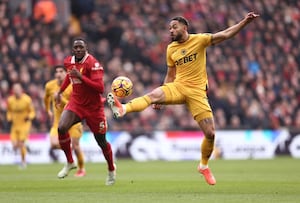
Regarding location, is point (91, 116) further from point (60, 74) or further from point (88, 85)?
point (60, 74)

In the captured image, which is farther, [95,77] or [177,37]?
[95,77]

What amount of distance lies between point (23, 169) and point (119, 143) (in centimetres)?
614

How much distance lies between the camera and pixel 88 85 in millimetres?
15328

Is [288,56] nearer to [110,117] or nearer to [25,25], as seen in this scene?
[110,117]

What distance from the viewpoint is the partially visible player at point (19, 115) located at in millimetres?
25766

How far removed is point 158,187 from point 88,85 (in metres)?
2.19

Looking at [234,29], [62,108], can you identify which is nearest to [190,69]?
[234,29]

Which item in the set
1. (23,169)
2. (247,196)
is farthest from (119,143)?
(247,196)

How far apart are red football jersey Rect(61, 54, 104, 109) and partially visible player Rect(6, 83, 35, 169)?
33.1ft

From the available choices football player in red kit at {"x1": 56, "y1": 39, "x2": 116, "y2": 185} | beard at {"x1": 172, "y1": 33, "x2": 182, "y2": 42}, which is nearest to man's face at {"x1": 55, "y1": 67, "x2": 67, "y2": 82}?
football player in red kit at {"x1": 56, "y1": 39, "x2": 116, "y2": 185}

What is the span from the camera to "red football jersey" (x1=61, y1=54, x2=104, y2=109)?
1552 cm

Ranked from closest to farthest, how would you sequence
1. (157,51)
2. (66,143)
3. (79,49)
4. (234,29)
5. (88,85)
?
(234,29) < (88,85) < (79,49) < (66,143) < (157,51)

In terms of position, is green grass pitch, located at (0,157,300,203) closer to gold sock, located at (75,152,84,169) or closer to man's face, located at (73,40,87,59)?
gold sock, located at (75,152,84,169)

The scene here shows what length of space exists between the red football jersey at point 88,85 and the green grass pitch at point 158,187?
5.06 ft
